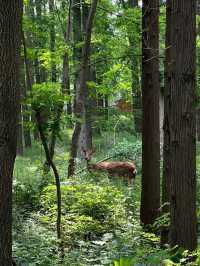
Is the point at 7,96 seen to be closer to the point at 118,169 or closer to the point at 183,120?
the point at 183,120

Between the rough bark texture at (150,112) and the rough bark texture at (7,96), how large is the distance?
3684 millimetres

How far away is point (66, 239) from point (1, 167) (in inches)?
119

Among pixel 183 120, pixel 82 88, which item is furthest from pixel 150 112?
pixel 183 120

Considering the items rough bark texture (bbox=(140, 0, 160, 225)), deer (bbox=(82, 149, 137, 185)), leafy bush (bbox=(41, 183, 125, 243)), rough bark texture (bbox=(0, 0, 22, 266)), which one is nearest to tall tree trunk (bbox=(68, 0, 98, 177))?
deer (bbox=(82, 149, 137, 185))

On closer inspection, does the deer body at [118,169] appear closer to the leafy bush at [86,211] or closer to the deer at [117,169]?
the deer at [117,169]

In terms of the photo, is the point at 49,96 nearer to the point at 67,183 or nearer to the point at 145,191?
the point at 145,191

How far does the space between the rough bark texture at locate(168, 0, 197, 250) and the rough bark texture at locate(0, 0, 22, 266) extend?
1.57 meters

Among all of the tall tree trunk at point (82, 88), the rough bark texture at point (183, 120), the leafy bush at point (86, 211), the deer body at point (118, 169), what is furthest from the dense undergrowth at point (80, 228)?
the deer body at point (118, 169)

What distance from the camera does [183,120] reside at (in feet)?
15.4

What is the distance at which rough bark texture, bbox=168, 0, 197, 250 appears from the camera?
466 cm

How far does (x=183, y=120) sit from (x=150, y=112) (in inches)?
133

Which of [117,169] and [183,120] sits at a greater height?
[183,120]

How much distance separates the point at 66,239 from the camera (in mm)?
7215

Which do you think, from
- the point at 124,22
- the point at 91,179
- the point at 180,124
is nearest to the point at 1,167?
the point at 180,124
